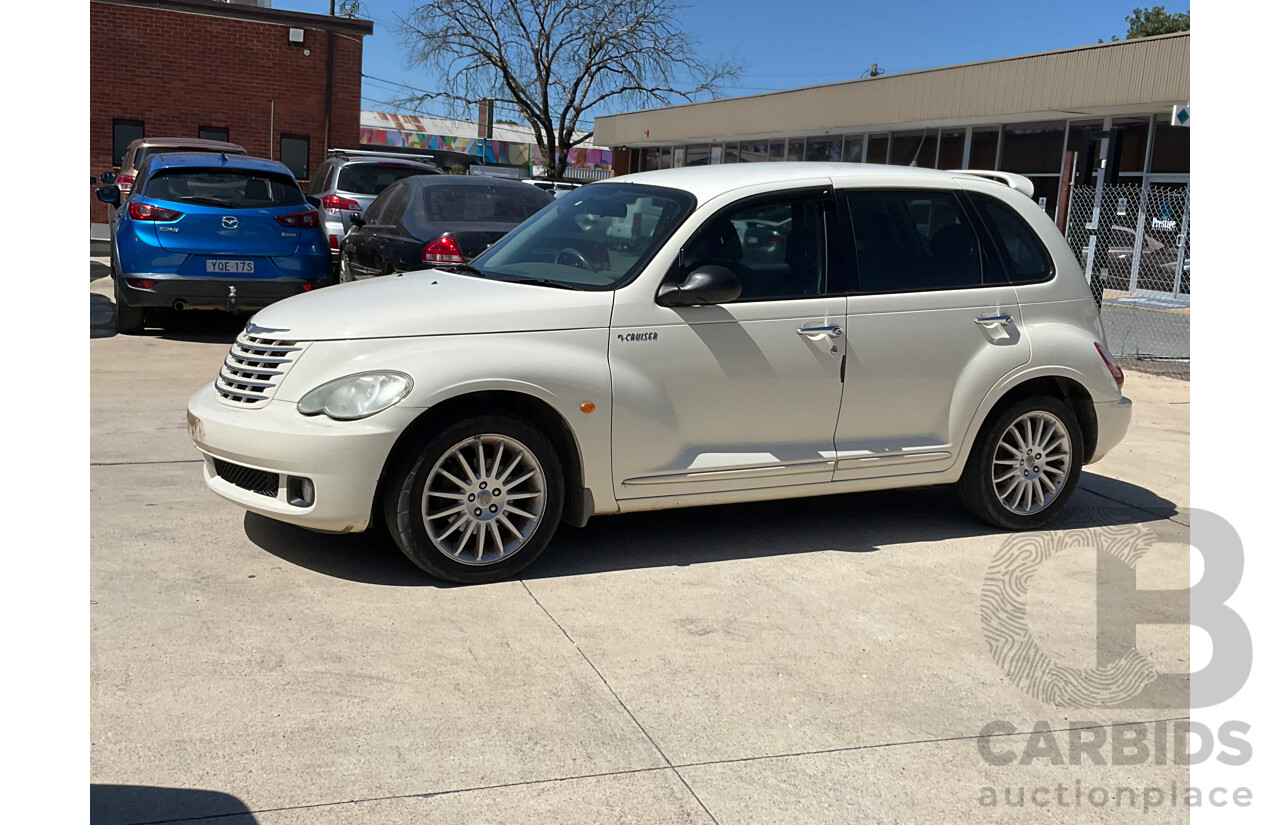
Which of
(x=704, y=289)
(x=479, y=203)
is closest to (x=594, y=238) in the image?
(x=704, y=289)

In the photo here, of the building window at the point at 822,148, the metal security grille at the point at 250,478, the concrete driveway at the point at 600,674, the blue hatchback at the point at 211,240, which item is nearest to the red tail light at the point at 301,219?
the blue hatchback at the point at 211,240

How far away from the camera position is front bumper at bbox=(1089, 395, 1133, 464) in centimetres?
634

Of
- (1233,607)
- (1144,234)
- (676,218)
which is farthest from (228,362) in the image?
(1144,234)

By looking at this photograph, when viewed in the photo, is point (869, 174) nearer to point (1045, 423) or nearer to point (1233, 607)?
point (1045, 423)

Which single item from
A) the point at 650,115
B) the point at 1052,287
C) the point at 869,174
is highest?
the point at 650,115

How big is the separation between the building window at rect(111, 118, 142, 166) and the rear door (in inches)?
1041

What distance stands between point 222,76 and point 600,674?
90.4ft

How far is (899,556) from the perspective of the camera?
5816 millimetres

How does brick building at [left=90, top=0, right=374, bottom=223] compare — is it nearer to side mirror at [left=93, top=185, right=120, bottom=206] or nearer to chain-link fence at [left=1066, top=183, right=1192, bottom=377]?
side mirror at [left=93, top=185, right=120, bottom=206]

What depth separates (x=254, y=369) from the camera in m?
5.09

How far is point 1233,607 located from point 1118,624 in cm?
69

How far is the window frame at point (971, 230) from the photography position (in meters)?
5.78

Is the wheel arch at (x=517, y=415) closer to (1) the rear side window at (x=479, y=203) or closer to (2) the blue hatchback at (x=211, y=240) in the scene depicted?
(1) the rear side window at (x=479, y=203)

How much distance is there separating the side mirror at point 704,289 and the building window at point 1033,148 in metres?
23.1
